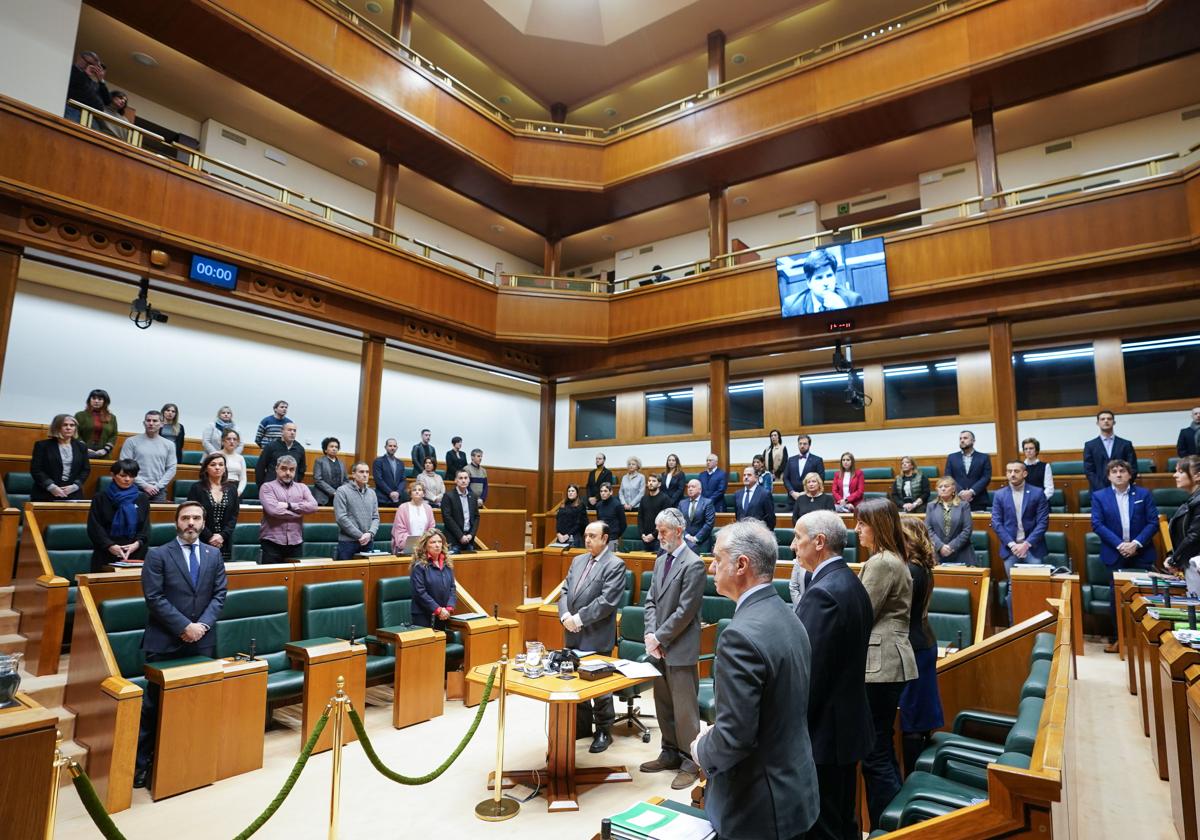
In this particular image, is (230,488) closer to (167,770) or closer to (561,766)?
(167,770)

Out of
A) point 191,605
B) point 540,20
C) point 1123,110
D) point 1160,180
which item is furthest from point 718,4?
point 191,605

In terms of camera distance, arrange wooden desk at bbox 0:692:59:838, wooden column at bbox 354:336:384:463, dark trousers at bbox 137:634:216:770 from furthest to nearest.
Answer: wooden column at bbox 354:336:384:463, dark trousers at bbox 137:634:216:770, wooden desk at bbox 0:692:59:838

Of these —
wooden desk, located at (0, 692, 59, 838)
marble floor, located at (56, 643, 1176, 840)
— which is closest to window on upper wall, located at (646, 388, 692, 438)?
marble floor, located at (56, 643, 1176, 840)

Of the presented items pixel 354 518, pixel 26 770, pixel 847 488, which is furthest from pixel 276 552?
pixel 847 488

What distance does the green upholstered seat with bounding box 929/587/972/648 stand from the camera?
3922 mm

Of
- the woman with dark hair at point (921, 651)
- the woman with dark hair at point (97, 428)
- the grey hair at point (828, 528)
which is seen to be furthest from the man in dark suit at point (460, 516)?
the grey hair at point (828, 528)

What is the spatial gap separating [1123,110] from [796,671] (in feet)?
32.0

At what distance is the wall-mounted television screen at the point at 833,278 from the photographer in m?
7.39

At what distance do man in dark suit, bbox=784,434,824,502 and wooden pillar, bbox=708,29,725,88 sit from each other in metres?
5.97

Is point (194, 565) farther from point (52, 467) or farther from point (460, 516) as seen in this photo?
point (460, 516)

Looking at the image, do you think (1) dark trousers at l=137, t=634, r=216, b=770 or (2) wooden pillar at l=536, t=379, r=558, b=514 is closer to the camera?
(1) dark trousers at l=137, t=634, r=216, b=770

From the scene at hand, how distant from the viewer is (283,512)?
4484 mm

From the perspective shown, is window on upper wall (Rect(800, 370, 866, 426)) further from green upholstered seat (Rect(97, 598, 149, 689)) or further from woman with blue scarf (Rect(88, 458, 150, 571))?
green upholstered seat (Rect(97, 598, 149, 689))

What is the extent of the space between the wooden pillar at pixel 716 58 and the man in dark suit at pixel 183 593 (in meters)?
9.11
